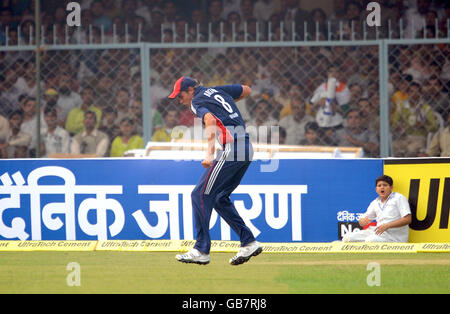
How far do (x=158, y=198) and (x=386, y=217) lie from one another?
2.86 metres

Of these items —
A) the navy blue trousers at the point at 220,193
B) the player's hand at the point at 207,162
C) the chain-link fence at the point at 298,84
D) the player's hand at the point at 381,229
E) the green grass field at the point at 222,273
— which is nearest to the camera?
the green grass field at the point at 222,273

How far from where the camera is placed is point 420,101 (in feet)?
38.9

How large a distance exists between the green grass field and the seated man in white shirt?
0.72 meters

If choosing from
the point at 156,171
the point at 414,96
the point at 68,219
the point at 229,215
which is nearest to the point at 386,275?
the point at 229,215

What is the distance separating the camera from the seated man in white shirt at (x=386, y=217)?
30.3 ft

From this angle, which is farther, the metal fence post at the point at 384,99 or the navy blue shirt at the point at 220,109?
the metal fence post at the point at 384,99

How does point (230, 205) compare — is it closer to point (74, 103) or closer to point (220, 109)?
point (220, 109)

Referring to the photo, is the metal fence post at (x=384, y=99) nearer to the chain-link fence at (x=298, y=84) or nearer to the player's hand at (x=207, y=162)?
the chain-link fence at (x=298, y=84)

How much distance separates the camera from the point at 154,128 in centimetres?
1230

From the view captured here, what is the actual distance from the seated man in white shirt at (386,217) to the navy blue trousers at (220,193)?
A: 2101 millimetres

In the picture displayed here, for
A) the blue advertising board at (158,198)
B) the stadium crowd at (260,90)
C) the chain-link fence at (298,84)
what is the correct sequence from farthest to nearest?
the chain-link fence at (298,84)
the stadium crowd at (260,90)
the blue advertising board at (158,198)

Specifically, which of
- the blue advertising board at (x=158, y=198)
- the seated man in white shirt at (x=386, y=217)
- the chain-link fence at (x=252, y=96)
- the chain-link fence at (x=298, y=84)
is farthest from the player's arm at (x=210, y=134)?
the chain-link fence at (x=298, y=84)

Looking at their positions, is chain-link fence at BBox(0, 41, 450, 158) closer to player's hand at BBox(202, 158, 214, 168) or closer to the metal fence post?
the metal fence post
